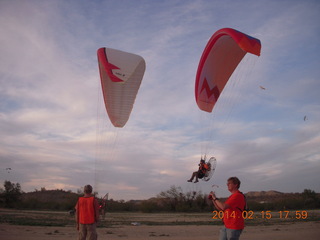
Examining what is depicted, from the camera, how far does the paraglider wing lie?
12430mm

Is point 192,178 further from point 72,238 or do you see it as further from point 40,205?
point 40,205

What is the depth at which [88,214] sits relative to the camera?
20.6 feet

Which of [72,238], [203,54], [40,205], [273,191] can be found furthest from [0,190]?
[273,191]

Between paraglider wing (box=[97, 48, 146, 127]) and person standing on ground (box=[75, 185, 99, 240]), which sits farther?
paraglider wing (box=[97, 48, 146, 127])

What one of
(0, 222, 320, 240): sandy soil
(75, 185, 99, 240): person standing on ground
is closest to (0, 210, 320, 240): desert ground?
(0, 222, 320, 240): sandy soil

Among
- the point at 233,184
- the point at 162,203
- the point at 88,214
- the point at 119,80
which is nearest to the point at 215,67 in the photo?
the point at 119,80

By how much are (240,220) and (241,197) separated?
14.4 inches

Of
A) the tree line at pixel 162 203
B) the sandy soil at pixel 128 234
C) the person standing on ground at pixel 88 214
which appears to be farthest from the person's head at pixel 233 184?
the tree line at pixel 162 203

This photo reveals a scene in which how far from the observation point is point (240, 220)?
5184 millimetres

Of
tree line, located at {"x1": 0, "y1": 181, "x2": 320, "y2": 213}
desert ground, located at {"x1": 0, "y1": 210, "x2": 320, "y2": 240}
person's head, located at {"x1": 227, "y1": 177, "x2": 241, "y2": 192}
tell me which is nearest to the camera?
person's head, located at {"x1": 227, "y1": 177, "x2": 241, "y2": 192}

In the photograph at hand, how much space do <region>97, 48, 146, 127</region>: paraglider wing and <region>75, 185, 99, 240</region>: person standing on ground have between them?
678cm

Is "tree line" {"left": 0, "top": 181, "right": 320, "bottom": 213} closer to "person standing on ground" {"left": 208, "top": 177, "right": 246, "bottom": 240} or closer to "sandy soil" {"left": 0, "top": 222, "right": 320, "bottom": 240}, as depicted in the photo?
"sandy soil" {"left": 0, "top": 222, "right": 320, "bottom": 240}

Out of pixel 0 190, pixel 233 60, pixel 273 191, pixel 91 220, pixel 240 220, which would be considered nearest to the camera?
pixel 240 220

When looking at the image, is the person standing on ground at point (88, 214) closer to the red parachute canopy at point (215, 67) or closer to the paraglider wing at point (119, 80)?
the paraglider wing at point (119, 80)
